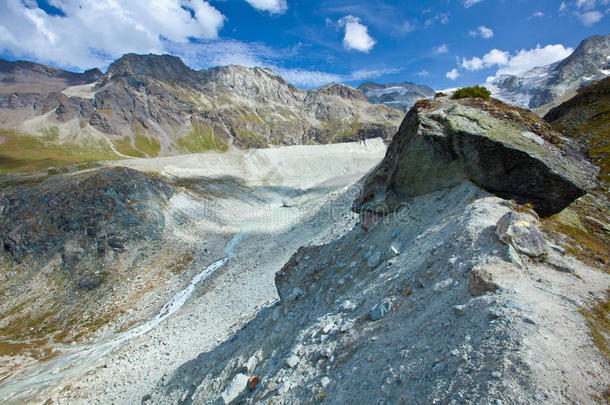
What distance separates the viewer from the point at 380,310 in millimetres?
7273

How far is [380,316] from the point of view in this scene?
23.7 ft

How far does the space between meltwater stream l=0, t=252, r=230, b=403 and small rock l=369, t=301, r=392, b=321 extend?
29.3 metres

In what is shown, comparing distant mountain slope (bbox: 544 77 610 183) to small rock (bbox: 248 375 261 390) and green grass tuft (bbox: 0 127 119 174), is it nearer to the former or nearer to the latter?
small rock (bbox: 248 375 261 390)

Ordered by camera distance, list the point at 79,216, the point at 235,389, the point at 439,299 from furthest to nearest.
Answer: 1. the point at 79,216
2. the point at 235,389
3. the point at 439,299

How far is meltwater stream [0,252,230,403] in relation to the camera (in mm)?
22516

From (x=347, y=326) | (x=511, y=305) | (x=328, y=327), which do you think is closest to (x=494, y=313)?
(x=511, y=305)

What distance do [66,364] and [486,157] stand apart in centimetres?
3780

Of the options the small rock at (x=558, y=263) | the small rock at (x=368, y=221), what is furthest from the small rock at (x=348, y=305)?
the small rock at (x=558, y=263)

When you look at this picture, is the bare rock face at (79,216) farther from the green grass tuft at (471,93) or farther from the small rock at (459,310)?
the small rock at (459,310)

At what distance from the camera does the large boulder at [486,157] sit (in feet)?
30.8

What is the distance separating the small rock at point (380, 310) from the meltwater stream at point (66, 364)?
96.3 feet

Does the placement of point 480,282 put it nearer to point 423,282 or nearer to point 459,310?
point 459,310

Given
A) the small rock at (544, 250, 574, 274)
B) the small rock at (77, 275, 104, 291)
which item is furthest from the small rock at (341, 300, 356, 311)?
the small rock at (77, 275, 104, 291)

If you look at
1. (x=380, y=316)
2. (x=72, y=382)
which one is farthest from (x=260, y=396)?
(x=72, y=382)
